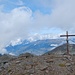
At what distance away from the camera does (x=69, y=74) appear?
101ft

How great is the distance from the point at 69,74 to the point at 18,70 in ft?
21.9

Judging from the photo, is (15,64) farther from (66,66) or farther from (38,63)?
(66,66)

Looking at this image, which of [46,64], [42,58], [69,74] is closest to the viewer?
[69,74]

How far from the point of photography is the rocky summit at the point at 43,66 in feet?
103

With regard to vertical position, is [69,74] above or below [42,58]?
below

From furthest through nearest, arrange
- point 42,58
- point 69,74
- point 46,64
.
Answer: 1. point 42,58
2. point 46,64
3. point 69,74

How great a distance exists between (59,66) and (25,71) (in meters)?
4.45

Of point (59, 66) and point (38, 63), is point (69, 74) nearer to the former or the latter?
point (59, 66)

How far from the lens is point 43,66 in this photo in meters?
32.3

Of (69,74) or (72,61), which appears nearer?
(69,74)

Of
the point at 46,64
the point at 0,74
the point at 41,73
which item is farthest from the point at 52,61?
the point at 0,74

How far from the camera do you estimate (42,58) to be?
35.3m

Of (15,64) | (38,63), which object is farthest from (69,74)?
(15,64)

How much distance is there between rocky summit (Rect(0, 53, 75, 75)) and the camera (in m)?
31.2
